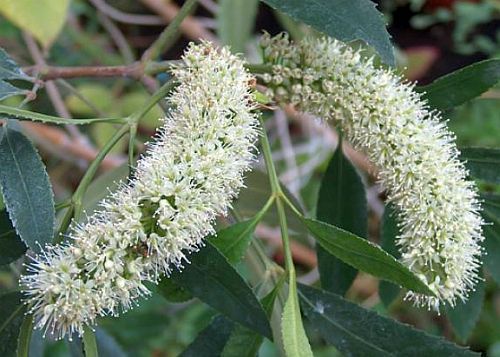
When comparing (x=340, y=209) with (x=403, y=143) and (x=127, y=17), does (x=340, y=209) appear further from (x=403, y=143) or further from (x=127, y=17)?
(x=127, y=17)

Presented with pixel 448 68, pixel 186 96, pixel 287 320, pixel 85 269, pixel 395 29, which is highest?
pixel 395 29

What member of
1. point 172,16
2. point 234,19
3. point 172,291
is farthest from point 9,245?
point 172,16

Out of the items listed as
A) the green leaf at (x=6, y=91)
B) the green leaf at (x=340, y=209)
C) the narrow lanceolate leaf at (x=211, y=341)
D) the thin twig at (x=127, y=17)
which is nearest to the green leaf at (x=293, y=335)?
the narrow lanceolate leaf at (x=211, y=341)

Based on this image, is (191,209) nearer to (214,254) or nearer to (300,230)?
(214,254)

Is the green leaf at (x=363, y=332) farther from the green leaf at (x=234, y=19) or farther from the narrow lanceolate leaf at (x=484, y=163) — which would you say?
the green leaf at (x=234, y=19)

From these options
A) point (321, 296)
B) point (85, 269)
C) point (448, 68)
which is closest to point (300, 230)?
point (321, 296)

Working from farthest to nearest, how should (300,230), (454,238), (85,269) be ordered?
(300,230), (454,238), (85,269)
